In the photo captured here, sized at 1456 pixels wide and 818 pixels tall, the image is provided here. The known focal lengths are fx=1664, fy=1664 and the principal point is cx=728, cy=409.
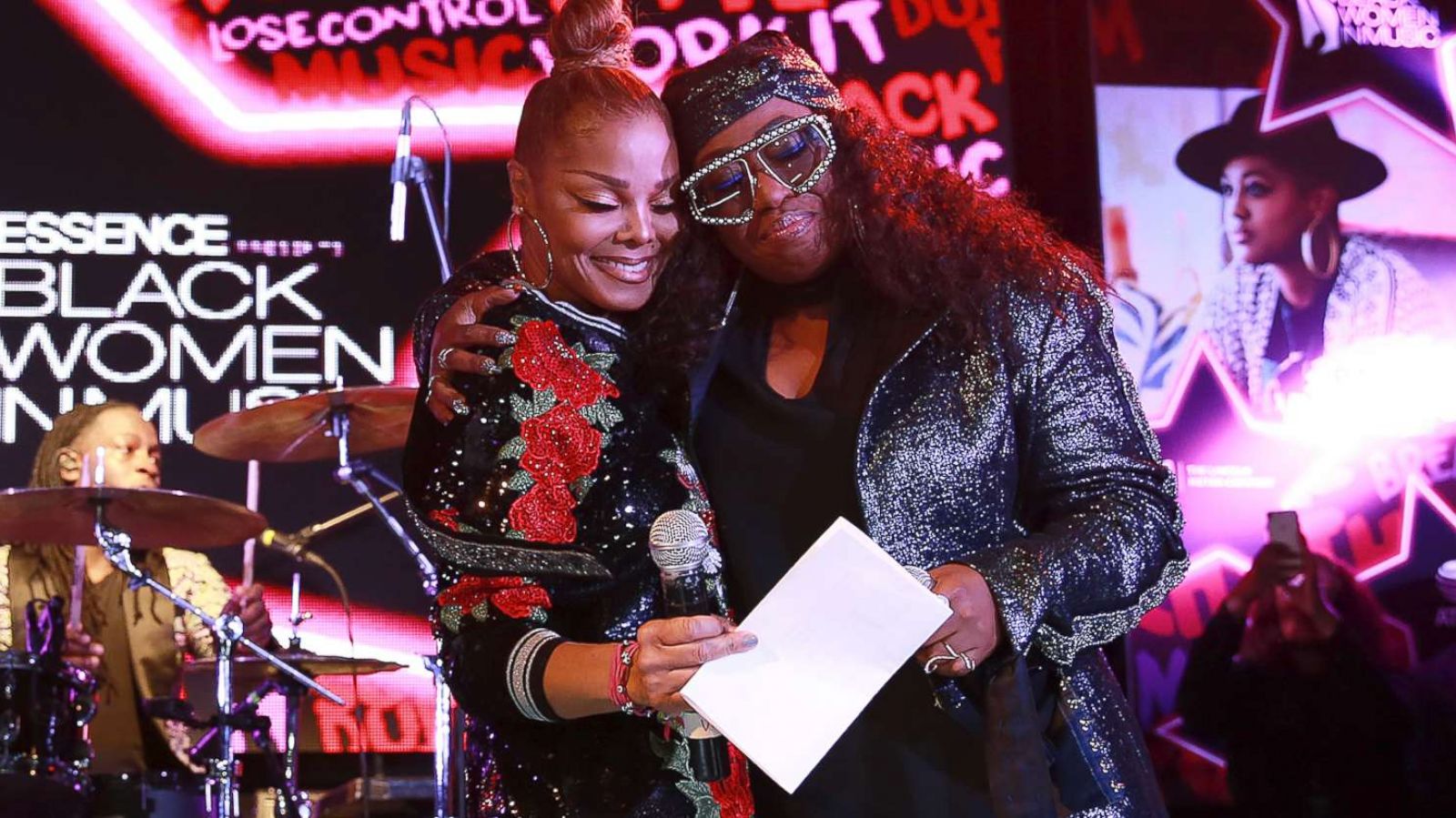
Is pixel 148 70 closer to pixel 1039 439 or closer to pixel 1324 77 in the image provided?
pixel 1324 77

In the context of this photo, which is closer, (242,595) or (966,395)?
(966,395)

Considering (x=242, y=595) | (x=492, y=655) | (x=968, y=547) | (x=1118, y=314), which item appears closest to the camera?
(x=492, y=655)

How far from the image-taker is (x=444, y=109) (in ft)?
17.8

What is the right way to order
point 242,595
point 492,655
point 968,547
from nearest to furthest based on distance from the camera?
point 492,655
point 968,547
point 242,595

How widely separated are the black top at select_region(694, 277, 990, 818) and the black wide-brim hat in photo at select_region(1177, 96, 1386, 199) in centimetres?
372

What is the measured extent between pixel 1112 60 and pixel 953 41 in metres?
0.53

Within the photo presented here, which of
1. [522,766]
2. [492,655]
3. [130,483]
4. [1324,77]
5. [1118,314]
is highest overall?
[1324,77]

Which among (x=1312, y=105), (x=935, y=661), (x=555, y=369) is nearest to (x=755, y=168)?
(x=555, y=369)

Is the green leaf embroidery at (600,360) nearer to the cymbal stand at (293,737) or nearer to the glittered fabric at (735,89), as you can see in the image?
the glittered fabric at (735,89)

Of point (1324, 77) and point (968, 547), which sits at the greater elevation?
point (1324, 77)

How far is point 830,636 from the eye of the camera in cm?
157

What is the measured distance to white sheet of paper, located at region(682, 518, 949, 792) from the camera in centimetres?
155

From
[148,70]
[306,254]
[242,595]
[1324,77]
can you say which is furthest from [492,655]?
[1324,77]

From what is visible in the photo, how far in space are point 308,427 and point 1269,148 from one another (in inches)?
125
